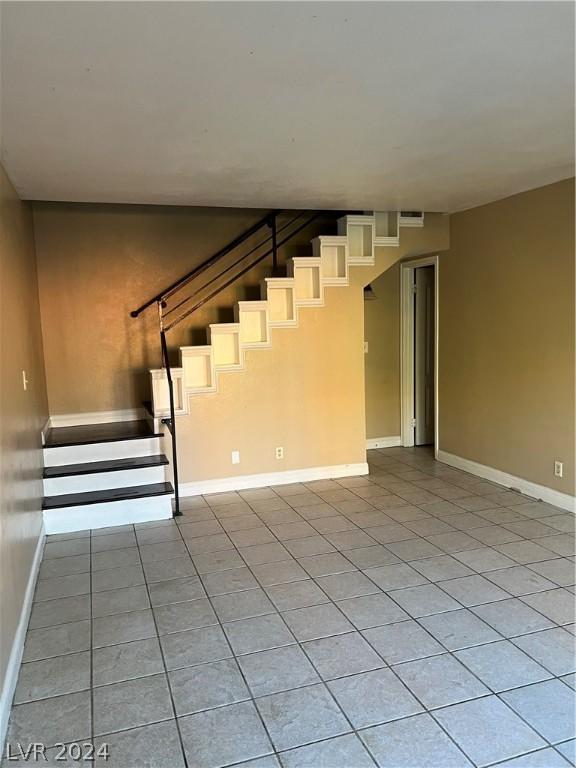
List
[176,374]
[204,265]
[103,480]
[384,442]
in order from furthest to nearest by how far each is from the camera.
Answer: [384,442], [204,265], [176,374], [103,480]

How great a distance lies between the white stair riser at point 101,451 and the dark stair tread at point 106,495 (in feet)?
1.02

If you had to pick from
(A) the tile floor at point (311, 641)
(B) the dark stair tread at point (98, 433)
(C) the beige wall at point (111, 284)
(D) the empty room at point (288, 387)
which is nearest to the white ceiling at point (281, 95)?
(D) the empty room at point (288, 387)

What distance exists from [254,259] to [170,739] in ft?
14.4

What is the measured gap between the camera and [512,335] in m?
4.66

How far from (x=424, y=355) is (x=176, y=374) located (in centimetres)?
314

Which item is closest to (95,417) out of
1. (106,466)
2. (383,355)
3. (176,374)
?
(106,466)

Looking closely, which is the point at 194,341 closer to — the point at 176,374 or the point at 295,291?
the point at 176,374

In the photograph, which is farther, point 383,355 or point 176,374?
point 383,355

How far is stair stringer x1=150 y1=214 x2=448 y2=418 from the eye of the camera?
4.89 m

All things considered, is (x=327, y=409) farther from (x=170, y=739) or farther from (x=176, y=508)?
(x=170, y=739)

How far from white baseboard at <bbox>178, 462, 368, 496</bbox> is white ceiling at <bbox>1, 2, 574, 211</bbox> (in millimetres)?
2535

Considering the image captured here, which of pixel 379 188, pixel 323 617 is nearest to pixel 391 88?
pixel 379 188

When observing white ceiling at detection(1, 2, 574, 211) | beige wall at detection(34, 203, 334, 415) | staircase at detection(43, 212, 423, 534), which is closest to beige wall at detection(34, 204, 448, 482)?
beige wall at detection(34, 203, 334, 415)

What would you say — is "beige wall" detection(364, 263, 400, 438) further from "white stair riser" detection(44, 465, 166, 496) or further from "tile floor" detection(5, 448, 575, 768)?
"white stair riser" detection(44, 465, 166, 496)
